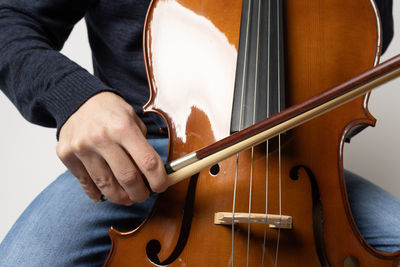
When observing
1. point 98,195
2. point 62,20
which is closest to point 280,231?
point 98,195

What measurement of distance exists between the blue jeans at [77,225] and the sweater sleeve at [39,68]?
0.38ft

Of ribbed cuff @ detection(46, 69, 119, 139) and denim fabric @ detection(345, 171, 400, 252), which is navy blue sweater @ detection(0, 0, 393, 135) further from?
denim fabric @ detection(345, 171, 400, 252)

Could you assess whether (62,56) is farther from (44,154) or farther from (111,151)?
(44,154)

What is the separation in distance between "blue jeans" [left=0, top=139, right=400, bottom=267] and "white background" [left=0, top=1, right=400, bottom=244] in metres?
0.64

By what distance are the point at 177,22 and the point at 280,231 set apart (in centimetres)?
33

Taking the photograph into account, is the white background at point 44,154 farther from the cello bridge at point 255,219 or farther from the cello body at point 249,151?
the cello bridge at point 255,219

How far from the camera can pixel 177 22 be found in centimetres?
56

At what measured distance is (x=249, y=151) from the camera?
0.46 metres

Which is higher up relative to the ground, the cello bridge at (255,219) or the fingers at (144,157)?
the fingers at (144,157)

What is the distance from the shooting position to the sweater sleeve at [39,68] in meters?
0.45

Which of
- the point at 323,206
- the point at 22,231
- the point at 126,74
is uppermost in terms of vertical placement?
the point at 126,74

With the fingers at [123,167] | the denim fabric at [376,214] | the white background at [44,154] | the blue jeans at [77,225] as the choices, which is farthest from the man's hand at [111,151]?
the white background at [44,154]

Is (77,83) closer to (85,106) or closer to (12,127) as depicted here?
(85,106)

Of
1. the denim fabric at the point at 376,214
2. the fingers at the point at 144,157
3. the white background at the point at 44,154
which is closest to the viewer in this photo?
the fingers at the point at 144,157
